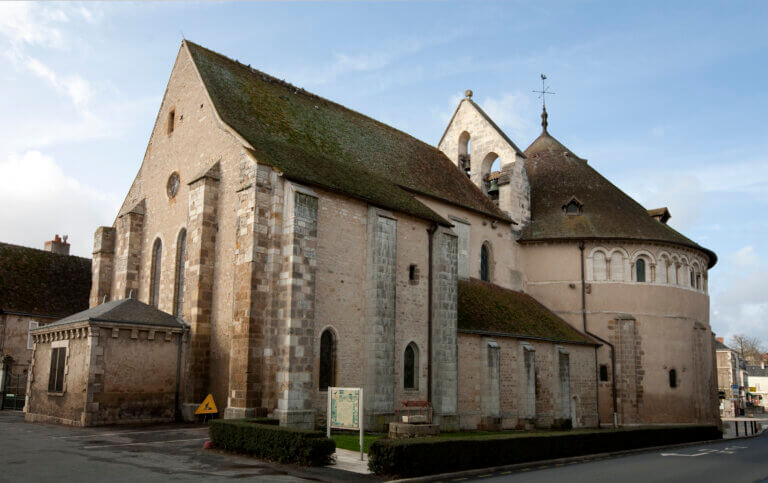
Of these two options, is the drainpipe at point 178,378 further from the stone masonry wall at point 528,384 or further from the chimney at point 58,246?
the chimney at point 58,246

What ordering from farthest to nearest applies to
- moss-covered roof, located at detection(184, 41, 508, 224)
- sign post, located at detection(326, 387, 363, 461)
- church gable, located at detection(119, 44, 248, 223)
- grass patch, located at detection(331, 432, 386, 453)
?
church gable, located at detection(119, 44, 248, 223)
moss-covered roof, located at detection(184, 41, 508, 224)
grass patch, located at detection(331, 432, 386, 453)
sign post, located at detection(326, 387, 363, 461)

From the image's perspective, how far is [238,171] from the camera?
2345cm

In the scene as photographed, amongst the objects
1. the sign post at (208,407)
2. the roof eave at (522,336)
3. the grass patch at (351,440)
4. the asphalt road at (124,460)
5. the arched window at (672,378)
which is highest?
the roof eave at (522,336)

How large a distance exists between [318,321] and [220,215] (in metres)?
5.62

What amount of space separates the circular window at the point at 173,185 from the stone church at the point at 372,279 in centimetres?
8

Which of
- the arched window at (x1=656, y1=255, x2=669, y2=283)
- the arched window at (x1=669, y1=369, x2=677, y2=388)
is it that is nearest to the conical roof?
the arched window at (x1=656, y1=255, x2=669, y2=283)

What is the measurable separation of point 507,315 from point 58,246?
28.7 meters

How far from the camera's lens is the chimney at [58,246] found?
4131cm

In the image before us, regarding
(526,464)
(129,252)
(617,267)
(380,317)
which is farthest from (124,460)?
(617,267)

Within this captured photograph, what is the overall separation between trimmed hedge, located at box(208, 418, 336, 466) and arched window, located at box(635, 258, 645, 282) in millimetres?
25875

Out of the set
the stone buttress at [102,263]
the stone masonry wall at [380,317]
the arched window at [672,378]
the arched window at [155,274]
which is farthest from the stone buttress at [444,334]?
the arched window at [672,378]

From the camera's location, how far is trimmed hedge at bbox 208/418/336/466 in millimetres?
14883

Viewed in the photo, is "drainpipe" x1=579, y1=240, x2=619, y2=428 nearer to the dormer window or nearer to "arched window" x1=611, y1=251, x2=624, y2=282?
"arched window" x1=611, y1=251, x2=624, y2=282

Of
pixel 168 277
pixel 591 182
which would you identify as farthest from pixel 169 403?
pixel 591 182
